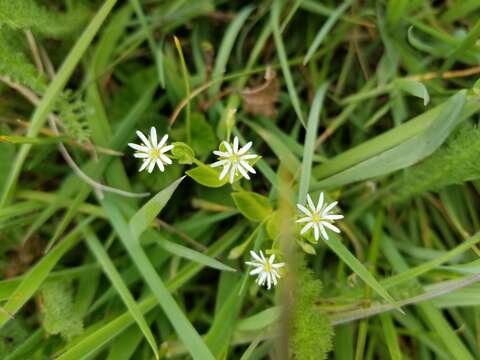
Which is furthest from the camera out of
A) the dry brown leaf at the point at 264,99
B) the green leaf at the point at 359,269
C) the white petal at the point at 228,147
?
the dry brown leaf at the point at 264,99

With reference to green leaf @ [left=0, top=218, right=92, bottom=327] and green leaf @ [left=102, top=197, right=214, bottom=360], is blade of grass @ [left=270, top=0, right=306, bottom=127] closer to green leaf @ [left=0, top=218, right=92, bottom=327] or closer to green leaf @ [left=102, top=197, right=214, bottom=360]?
green leaf @ [left=102, top=197, right=214, bottom=360]

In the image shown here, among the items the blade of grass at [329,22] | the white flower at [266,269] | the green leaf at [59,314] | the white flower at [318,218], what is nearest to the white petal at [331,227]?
the white flower at [318,218]

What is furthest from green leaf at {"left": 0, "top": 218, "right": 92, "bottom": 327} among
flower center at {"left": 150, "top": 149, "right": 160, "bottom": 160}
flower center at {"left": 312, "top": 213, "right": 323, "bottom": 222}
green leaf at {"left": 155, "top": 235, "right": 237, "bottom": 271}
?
flower center at {"left": 312, "top": 213, "right": 323, "bottom": 222}

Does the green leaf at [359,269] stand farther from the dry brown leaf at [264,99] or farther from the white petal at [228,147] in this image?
the dry brown leaf at [264,99]

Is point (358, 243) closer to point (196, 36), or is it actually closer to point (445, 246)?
point (445, 246)

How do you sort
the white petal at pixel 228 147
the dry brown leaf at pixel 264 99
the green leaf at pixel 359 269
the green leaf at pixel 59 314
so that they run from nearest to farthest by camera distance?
Result: 1. the white petal at pixel 228 147
2. the green leaf at pixel 359 269
3. the green leaf at pixel 59 314
4. the dry brown leaf at pixel 264 99

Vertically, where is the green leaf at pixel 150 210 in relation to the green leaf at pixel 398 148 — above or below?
below

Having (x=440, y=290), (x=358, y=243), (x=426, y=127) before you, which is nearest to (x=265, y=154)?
(x=358, y=243)
